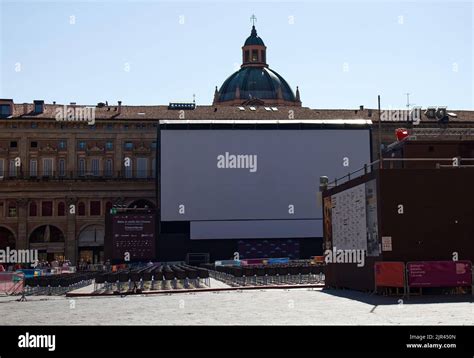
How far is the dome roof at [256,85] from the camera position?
125 metres

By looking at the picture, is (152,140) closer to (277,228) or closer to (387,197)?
(277,228)

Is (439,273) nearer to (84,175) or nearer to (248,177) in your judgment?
(248,177)

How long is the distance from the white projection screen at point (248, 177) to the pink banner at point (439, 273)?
47.2 m

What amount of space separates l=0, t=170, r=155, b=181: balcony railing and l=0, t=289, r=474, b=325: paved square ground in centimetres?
6084

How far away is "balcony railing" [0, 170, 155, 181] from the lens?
8906 cm

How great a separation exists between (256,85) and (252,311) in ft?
345

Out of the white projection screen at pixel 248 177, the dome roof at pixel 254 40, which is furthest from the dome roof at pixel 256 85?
the white projection screen at pixel 248 177

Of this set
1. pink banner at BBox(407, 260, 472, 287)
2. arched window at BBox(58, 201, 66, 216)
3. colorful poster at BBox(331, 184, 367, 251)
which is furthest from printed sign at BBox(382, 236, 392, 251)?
arched window at BBox(58, 201, 66, 216)

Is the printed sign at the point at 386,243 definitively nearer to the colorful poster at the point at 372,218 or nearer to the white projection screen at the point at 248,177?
the colorful poster at the point at 372,218

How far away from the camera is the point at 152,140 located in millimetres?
91750

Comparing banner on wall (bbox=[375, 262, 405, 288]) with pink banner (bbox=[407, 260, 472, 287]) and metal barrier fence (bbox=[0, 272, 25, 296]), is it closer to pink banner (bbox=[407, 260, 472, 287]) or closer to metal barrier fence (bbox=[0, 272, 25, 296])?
pink banner (bbox=[407, 260, 472, 287])

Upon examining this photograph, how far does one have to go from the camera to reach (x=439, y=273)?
28.6 m

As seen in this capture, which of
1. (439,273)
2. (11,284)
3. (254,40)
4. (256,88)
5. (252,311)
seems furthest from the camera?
(254,40)

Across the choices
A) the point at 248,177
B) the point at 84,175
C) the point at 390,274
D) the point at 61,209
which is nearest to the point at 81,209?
the point at 61,209
